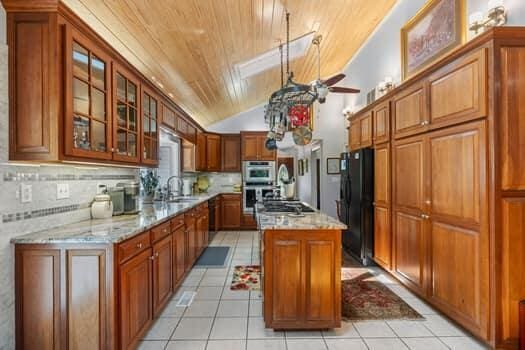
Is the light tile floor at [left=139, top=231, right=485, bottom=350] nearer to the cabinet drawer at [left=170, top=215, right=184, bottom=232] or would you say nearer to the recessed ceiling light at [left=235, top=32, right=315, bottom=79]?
the cabinet drawer at [left=170, top=215, right=184, bottom=232]

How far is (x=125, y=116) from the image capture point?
2535 millimetres

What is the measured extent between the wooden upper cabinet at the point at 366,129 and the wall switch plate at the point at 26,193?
3.65 m

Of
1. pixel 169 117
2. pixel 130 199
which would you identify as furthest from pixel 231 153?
pixel 130 199

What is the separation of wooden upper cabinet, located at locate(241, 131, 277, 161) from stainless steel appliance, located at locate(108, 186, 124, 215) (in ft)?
13.1

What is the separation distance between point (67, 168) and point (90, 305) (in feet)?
3.51

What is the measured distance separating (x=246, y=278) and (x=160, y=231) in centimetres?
144

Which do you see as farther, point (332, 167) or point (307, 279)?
point (332, 167)

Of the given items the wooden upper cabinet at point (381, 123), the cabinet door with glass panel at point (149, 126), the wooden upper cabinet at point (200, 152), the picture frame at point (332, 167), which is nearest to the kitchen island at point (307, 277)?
the cabinet door with glass panel at point (149, 126)

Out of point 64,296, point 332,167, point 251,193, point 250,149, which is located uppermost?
point 250,149

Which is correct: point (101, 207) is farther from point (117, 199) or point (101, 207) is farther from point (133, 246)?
point (133, 246)

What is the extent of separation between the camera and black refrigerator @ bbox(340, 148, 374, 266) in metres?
3.85

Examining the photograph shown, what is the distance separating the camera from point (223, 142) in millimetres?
6707

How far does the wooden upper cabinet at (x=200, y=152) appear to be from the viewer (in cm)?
566

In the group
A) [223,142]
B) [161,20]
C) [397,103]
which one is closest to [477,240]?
[397,103]
